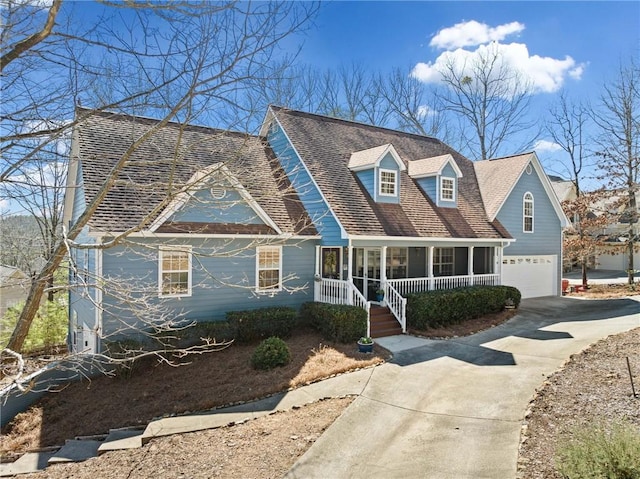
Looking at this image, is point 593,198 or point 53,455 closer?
point 53,455

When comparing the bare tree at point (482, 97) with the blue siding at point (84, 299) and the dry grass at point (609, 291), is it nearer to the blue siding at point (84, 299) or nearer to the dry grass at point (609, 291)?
the dry grass at point (609, 291)

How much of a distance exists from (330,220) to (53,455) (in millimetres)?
9568

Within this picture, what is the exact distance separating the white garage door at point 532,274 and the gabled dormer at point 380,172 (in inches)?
279

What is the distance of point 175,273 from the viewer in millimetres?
Result: 12375

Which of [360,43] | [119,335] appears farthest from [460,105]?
[119,335]

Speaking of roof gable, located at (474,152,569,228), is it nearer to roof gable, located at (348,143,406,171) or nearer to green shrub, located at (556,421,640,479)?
roof gable, located at (348,143,406,171)

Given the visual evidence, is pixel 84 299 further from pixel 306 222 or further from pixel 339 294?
pixel 339 294

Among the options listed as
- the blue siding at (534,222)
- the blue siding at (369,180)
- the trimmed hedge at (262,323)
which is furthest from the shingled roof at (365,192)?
the trimmed hedge at (262,323)

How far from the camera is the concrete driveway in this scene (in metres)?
5.75

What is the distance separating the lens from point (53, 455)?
7559mm

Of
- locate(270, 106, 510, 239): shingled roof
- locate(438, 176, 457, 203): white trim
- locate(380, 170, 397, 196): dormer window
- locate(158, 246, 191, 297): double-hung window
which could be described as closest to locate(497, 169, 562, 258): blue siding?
locate(270, 106, 510, 239): shingled roof

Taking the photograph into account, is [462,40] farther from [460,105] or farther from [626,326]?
[460,105]

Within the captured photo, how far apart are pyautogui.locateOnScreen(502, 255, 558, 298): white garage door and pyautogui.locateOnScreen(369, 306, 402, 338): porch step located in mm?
8332

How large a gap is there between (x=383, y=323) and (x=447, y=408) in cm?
597
